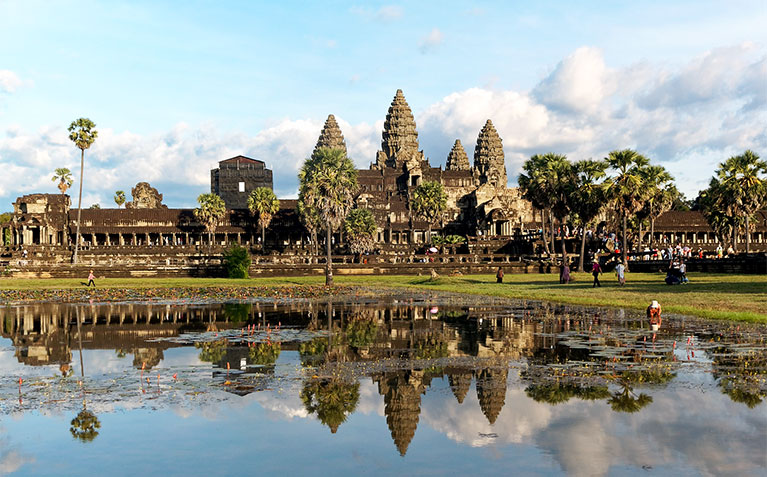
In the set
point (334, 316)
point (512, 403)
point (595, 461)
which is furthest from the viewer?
point (334, 316)

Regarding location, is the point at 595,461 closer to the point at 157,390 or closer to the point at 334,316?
the point at 157,390

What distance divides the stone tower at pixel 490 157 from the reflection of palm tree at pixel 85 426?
150321 millimetres

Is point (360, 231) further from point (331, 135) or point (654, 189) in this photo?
point (331, 135)

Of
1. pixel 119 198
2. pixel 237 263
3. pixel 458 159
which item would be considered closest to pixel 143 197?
pixel 119 198

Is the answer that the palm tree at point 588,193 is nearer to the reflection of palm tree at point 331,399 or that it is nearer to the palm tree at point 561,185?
the palm tree at point 561,185

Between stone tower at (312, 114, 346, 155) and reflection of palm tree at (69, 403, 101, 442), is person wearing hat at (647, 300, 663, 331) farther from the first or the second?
stone tower at (312, 114, 346, 155)

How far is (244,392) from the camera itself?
13.0 metres

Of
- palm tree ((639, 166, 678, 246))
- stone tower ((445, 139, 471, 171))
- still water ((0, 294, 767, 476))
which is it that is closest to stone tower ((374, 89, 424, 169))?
stone tower ((445, 139, 471, 171))

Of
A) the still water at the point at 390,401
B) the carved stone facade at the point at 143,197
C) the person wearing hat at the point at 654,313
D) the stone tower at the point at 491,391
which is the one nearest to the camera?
the still water at the point at 390,401

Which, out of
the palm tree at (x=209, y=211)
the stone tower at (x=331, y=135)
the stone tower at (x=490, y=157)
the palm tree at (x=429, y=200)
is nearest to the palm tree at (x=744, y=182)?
the palm tree at (x=429, y=200)

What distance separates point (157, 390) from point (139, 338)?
27.8 feet

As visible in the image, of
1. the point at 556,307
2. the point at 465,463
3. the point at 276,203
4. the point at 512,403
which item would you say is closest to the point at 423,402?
the point at 512,403

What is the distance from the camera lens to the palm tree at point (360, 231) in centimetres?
9825

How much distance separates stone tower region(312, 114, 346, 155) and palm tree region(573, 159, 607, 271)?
108m
